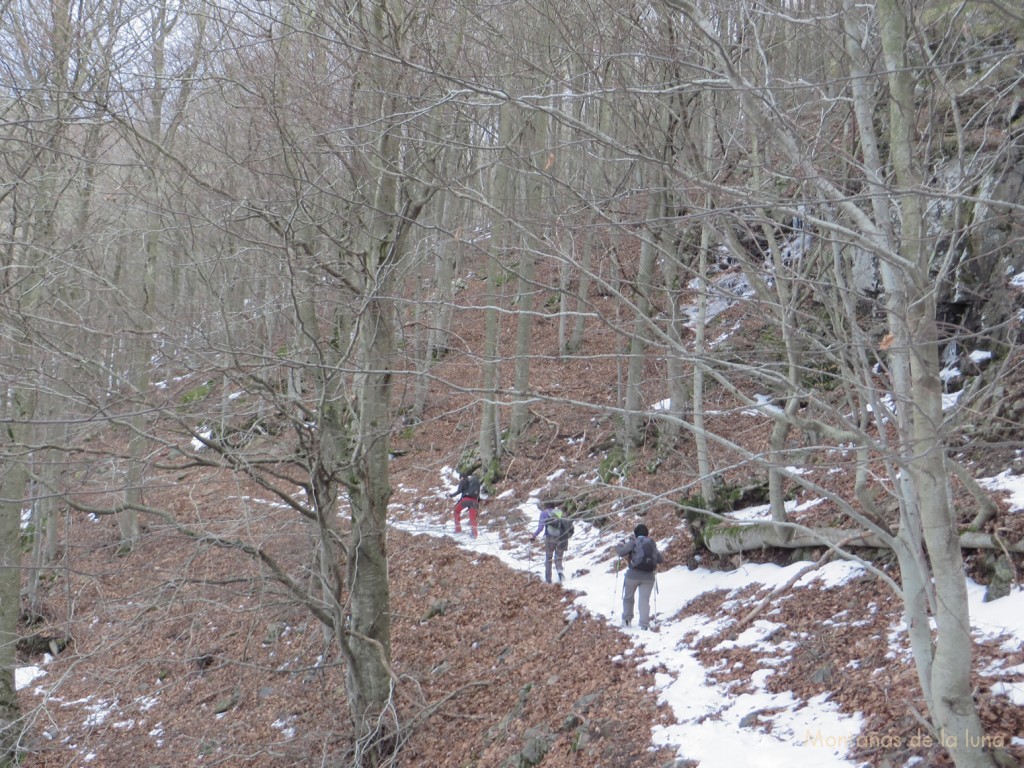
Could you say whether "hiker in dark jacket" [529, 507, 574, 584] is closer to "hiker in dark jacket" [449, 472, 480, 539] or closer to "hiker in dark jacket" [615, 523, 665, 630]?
"hiker in dark jacket" [615, 523, 665, 630]

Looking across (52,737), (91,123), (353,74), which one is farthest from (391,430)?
(52,737)

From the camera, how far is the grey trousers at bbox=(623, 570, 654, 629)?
888 centimetres

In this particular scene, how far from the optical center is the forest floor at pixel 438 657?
602cm

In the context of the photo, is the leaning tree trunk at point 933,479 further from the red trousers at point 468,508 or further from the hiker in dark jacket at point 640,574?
the red trousers at point 468,508

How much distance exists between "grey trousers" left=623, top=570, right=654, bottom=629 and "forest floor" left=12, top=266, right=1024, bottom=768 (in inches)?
10.7

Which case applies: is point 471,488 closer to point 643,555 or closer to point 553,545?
point 553,545

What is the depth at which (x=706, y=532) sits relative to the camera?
9.85 metres

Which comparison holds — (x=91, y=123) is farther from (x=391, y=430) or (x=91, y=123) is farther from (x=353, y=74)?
(x=391, y=430)

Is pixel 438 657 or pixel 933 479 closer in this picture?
pixel 933 479

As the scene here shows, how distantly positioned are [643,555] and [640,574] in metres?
0.23

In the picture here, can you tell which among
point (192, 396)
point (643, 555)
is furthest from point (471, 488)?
point (192, 396)

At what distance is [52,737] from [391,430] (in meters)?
6.04

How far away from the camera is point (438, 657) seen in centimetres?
999

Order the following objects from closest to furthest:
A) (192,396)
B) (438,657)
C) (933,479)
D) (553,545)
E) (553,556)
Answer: (933,479), (192,396), (438,657), (553,545), (553,556)
